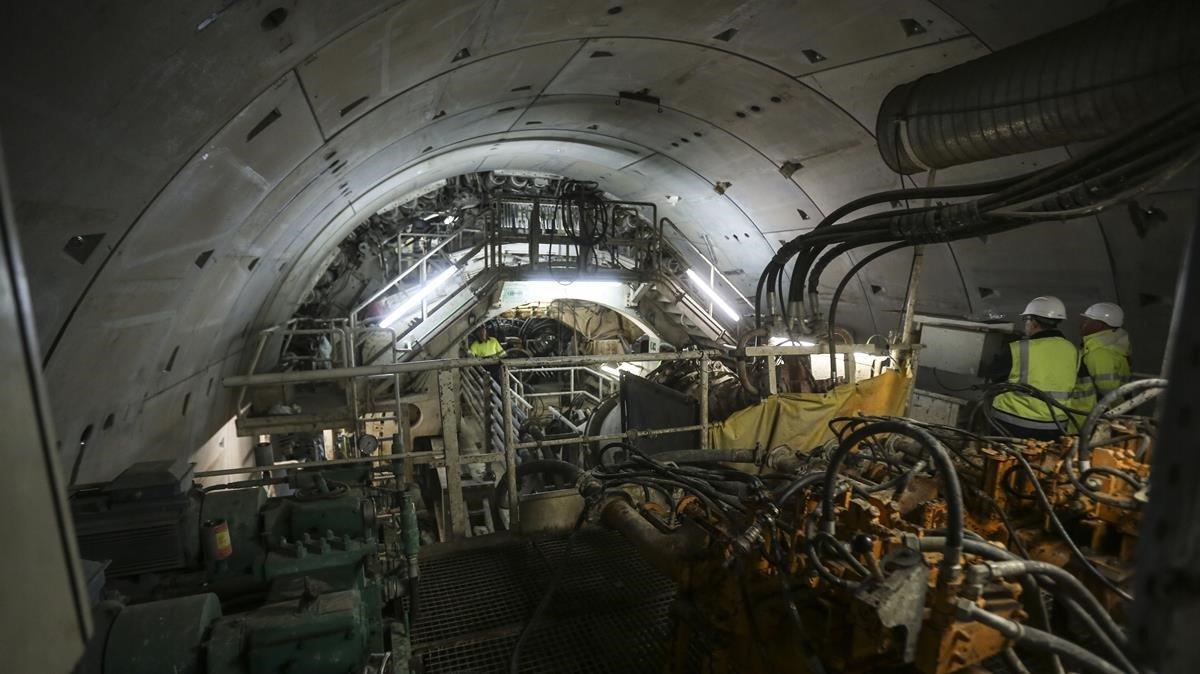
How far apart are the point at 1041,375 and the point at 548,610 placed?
4.50 metres

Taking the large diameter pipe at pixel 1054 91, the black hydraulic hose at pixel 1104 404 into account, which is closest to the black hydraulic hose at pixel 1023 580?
the black hydraulic hose at pixel 1104 404

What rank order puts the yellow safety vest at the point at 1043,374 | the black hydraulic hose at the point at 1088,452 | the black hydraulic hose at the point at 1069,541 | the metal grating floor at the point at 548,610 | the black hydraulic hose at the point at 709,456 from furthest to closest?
the black hydraulic hose at the point at 709,456, the yellow safety vest at the point at 1043,374, the metal grating floor at the point at 548,610, the black hydraulic hose at the point at 1088,452, the black hydraulic hose at the point at 1069,541

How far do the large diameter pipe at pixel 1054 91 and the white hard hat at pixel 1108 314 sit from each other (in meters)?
2.06

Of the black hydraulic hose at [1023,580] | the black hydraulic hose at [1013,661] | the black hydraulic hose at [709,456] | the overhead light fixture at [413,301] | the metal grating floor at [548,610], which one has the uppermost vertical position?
the overhead light fixture at [413,301]

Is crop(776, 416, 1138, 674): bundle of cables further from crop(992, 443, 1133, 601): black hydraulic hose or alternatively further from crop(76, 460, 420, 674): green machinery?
crop(76, 460, 420, 674): green machinery

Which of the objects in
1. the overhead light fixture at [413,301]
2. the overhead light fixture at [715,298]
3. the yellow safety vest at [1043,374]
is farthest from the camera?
the overhead light fixture at [715,298]

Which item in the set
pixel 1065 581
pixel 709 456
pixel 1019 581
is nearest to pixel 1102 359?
pixel 709 456

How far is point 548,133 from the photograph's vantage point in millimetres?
8500

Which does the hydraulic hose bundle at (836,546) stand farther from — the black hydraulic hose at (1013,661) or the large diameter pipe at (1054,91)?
the large diameter pipe at (1054,91)

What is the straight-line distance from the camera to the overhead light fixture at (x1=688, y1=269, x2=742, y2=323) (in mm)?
11280

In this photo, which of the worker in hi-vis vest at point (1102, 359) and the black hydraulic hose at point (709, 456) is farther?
the black hydraulic hose at point (709, 456)

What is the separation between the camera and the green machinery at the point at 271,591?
79.7 inches

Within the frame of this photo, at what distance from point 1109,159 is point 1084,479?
1680 mm

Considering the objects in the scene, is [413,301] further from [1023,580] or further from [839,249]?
[1023,580]
